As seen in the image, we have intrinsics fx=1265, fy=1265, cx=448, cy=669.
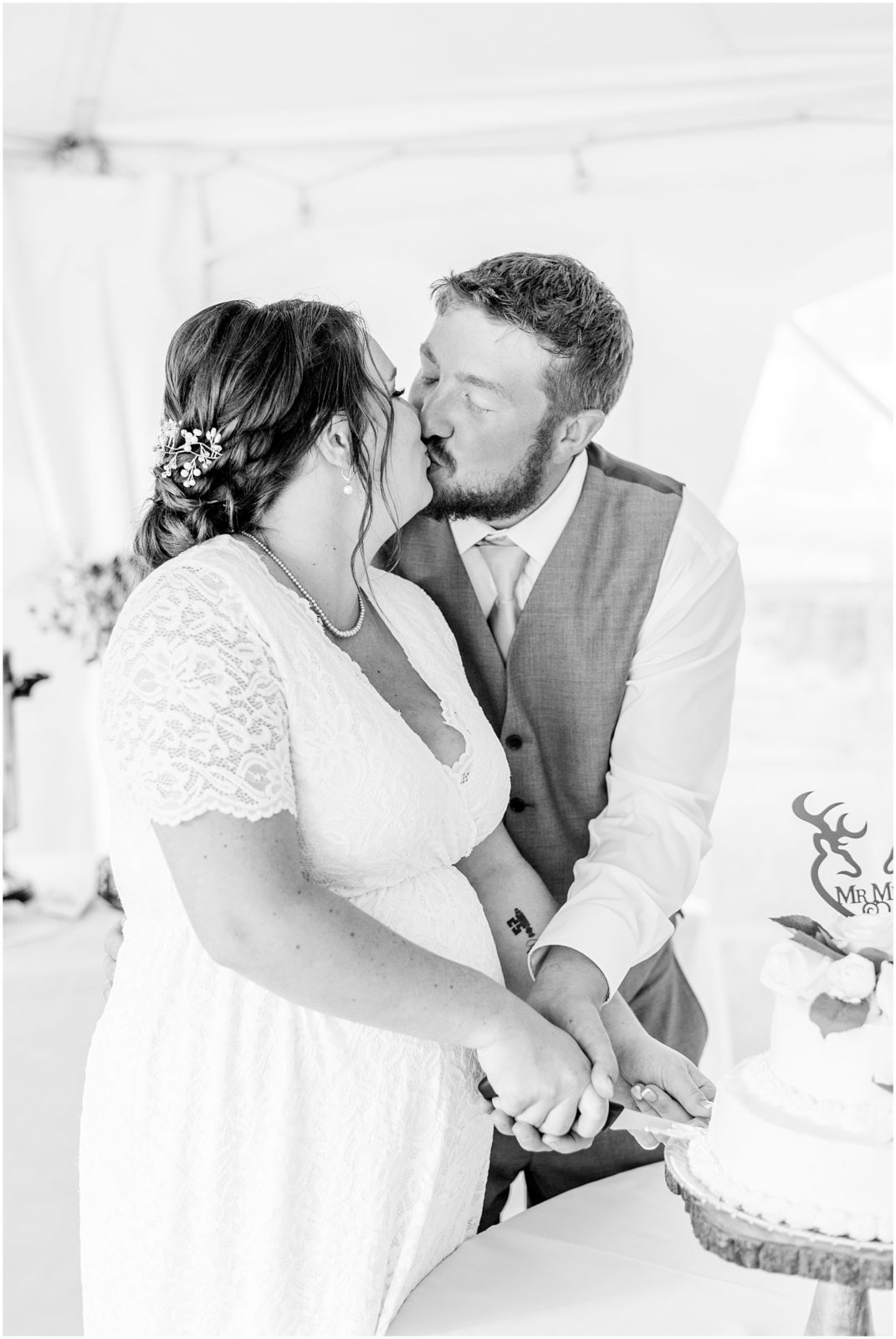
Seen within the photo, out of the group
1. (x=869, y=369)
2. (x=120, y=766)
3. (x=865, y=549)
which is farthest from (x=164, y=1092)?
(x=869, y=369)

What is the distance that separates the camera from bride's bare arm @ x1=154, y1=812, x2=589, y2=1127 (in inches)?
50.5

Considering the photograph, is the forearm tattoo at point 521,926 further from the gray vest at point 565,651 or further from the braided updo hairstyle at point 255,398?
the braided updo hairstyle at point 255,398

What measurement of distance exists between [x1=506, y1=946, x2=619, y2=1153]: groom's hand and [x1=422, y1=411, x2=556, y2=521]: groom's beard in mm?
758

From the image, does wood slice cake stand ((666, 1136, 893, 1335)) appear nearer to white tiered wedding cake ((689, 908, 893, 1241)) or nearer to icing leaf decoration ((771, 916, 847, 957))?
white tiered wedding cake ((689, 908, 893, 1241))

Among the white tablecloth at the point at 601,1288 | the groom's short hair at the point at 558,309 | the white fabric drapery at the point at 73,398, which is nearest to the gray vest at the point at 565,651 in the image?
the groom's short hair at the point at 558,309

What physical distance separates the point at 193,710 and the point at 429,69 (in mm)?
2798

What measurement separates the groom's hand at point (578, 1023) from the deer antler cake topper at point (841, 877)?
1.36 ft

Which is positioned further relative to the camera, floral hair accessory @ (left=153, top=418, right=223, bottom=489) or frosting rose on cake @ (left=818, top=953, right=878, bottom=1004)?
floral hair accessory @ (left=153, top=418, right=223, bottom=489)

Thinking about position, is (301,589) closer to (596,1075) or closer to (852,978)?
(596,1075)

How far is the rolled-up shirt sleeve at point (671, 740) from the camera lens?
1.97 m

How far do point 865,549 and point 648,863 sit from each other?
168 inches

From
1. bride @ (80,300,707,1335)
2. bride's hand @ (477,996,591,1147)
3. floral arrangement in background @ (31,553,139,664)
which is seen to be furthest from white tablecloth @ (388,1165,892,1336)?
floral arrangement in background @ (31,553,139,664)

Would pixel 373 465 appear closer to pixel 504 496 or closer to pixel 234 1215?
pixel 504 496

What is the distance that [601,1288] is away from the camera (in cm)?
150
